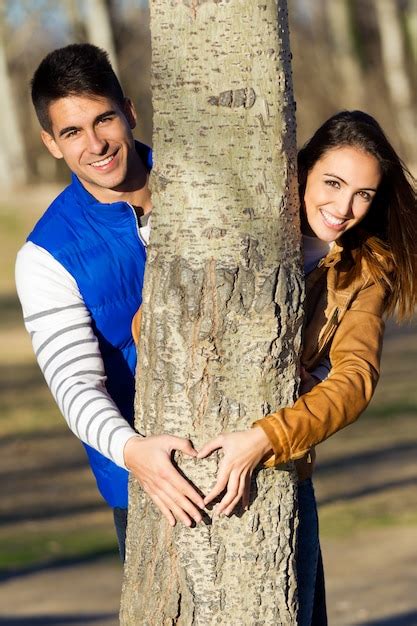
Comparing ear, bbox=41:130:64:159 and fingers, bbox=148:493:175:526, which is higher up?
ear, bbox=41:130:64:159

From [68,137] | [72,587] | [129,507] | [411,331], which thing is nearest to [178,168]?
[68,137]

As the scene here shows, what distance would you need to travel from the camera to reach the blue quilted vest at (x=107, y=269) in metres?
3.32

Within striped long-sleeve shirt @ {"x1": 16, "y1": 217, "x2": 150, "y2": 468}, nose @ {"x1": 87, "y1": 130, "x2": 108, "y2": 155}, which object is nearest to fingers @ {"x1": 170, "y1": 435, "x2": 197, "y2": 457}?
striped long-sleeve shirt @ {"x1": 16, "y1": 217, "x2": 150, "y2": 468}

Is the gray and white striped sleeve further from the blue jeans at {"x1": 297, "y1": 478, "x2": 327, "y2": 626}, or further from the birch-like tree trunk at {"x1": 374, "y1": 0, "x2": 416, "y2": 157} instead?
the birch-like tree trunk at {"x1": 374, "y1": 0, "x2": 416, "y2": 157}

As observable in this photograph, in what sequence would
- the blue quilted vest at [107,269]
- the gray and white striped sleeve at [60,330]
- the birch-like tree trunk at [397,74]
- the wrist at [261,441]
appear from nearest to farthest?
the wrist at [261,441] → the gray and white striped sleeve at [60,330] → the blue quilted vest at [107,269] → the birch-like tree trunk at [397,74]

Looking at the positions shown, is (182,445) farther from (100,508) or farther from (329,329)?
(100,508)

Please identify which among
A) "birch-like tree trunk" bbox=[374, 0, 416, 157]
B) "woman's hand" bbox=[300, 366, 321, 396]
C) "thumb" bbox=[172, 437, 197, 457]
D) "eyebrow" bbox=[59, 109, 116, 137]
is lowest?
"thumb" bbox=[172, 437, 197, 457]

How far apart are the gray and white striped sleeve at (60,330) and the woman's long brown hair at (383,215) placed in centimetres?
65

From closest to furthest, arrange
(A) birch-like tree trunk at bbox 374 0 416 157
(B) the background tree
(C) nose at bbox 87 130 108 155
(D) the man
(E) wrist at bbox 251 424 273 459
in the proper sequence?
(E) wrist at bbox 251 424 273 459 < (D) the man < (C) nose at bbox 87 130 108 155 < (A) birch-like tree trunk at bbox 374 0 416 157 < (B) the background tree

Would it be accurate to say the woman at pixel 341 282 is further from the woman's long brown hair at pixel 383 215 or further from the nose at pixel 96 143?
the nose at pixel 96 143

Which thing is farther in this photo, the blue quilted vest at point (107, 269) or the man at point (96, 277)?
the blue quilted vest at point (107, 269)

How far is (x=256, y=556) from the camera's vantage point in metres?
3.11

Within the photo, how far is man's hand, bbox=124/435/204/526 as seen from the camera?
9.85ft

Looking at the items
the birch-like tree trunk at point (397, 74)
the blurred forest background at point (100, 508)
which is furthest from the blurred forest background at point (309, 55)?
the blurred forest background at point (100, 508)
